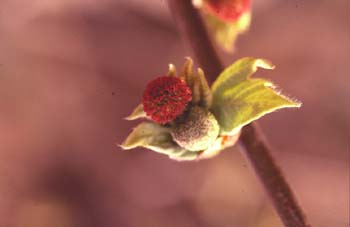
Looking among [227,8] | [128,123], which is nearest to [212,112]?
[227,8]

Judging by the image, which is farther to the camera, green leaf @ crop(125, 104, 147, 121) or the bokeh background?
the bokeh background

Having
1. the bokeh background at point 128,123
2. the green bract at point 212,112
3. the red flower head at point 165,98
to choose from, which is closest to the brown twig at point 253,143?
the green bract at point 212,112

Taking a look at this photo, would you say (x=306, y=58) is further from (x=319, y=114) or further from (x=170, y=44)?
(x=170, y=44)

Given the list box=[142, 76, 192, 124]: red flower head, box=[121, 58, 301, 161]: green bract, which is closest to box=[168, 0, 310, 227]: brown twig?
box=[121, 58, 301, 161]: green bract

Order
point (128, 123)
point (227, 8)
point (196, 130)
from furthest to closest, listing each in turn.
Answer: point (128, 123) < point (227, 8) < point (196, 130)

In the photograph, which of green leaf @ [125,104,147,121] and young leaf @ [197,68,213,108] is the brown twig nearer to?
young leaf @ [197,68,213,108]

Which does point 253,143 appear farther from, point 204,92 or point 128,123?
point 128,123
